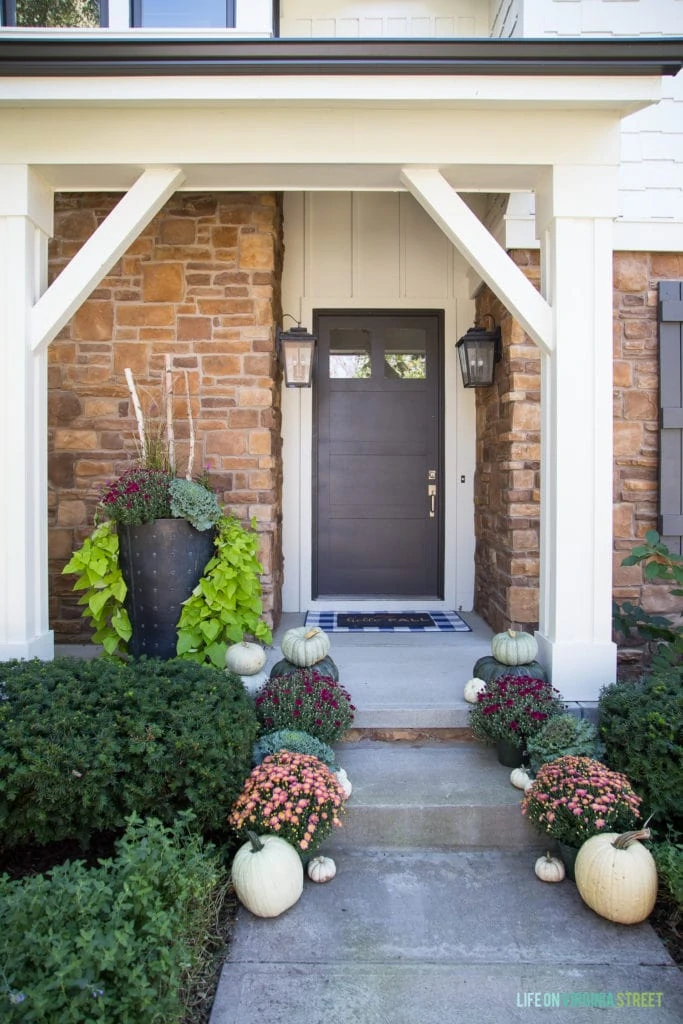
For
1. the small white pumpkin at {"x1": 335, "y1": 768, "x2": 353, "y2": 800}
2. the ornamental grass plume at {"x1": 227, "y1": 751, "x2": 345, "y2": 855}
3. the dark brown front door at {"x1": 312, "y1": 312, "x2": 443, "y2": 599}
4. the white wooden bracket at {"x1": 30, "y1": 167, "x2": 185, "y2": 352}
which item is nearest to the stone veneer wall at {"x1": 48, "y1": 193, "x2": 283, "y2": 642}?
A: the dark brown front door at {"x1": 312, "y1": 312, "x2": 443, "y2": 599}

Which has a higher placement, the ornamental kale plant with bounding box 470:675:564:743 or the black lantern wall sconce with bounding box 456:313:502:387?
the black lantern wall sconce with bounding box 456:313:502:387

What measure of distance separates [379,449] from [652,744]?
10.8ft

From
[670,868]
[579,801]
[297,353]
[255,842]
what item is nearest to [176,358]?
[297,353]

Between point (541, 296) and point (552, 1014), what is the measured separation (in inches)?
110

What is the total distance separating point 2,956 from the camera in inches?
68.9

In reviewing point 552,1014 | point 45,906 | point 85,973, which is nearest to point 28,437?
point 45,906

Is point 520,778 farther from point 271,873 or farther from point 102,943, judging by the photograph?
point 102,943

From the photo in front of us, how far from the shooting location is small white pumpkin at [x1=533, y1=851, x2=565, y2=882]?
2.51 metres

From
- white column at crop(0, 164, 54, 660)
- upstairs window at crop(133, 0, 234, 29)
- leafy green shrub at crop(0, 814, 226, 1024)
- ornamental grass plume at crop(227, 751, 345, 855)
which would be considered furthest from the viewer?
upstairs window at crop(133, 0, 234, 29)

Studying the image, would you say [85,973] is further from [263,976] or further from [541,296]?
[541,296]

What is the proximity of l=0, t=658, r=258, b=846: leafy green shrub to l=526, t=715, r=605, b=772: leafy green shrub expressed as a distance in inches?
43.6

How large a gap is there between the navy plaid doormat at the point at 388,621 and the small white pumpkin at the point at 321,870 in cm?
226

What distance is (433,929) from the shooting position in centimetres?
228

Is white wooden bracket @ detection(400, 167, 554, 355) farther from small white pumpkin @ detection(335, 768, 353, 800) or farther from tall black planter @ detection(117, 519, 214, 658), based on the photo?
small white pumpkin @ detection(335, 768, 353, 800)
